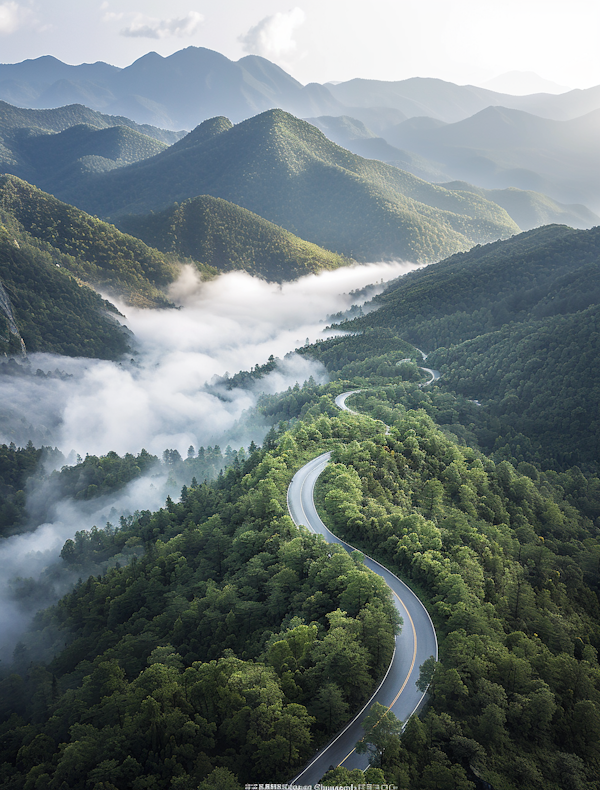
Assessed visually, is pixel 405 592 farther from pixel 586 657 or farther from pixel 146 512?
pixel 146 512

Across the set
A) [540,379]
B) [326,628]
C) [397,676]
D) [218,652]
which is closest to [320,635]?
[326,628]

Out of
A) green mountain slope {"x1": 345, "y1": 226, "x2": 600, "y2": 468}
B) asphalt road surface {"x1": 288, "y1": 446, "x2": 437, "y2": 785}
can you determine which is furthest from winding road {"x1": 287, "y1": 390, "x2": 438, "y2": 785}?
green mountain slope {"x1": 345, "y1": 226, "x2": 600, "y2": 468}

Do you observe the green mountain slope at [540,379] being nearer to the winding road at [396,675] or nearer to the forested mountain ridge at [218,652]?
the forested mountain ridge at [218,652]

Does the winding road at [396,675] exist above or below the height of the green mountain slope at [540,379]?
below

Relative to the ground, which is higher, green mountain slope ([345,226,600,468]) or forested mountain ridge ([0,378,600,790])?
green mountain slope ([345,226,600,468])

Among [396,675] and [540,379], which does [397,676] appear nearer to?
[396,675]

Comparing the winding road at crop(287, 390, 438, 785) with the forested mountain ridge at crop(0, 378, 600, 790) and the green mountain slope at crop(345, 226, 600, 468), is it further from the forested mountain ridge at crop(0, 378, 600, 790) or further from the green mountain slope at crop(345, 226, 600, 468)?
the green mountain slope at crop(345, 226, 600, 468)

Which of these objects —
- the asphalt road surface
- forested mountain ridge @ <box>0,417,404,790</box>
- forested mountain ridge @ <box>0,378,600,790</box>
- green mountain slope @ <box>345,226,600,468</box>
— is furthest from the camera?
green mountain slope @ <box>345,226,600,468</box>

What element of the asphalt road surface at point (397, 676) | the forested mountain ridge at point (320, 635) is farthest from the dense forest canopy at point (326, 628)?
the asphalt road surface at point (397, 676)
